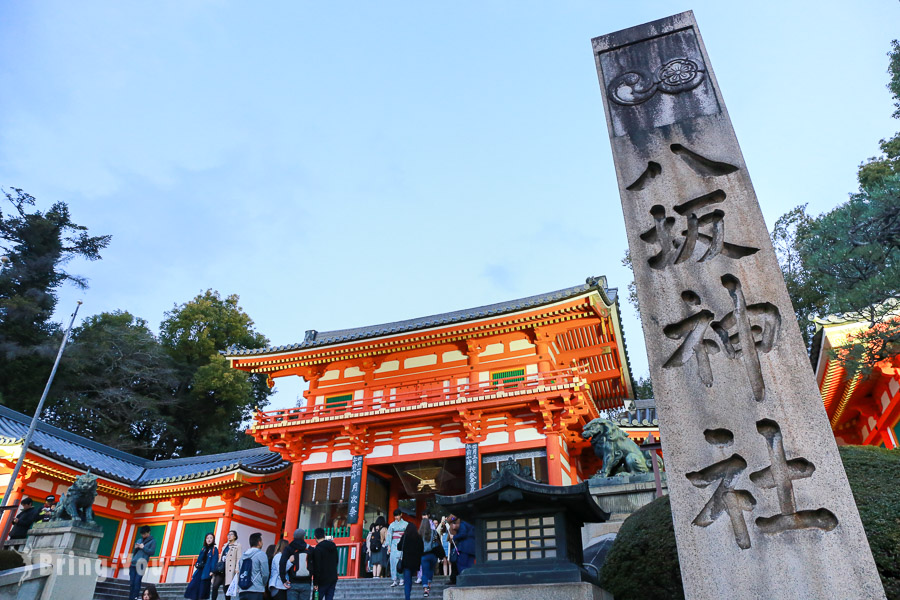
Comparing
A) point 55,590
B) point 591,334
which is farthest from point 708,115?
point 591,334

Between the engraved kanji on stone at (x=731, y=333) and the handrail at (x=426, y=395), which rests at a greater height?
the handrail at (x=426, y=395)

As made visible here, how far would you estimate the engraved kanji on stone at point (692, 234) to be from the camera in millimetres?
3504

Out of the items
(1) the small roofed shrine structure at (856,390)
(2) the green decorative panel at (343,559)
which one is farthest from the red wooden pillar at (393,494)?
(1) the small roofed shrine structure at (856,390)

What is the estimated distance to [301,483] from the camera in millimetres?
14984

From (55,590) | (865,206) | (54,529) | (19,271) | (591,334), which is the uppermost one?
(19,271)

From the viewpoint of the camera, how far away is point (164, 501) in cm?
1653

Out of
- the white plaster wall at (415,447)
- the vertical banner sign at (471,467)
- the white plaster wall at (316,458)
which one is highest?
the white plaster wall at (415,447)

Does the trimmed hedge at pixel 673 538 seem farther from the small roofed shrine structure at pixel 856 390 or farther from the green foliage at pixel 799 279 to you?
the green foliage at pixel 799 279

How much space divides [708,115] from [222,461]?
20.8 meters

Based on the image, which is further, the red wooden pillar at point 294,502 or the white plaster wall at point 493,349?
the white plaster wall at point 493,349

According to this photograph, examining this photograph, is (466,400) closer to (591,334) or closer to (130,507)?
(591,334)

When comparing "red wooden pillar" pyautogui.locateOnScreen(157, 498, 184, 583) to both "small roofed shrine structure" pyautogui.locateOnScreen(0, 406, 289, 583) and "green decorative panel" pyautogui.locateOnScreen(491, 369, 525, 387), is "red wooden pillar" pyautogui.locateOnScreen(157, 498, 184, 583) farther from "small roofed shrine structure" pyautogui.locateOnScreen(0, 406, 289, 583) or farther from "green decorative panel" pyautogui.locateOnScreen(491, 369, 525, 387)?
"green decorative panel" pyautogui.locateOnScreen(491, 369, 525, 387)

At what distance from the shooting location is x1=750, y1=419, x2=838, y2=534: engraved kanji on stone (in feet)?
8.77

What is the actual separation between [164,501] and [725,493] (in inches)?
697
